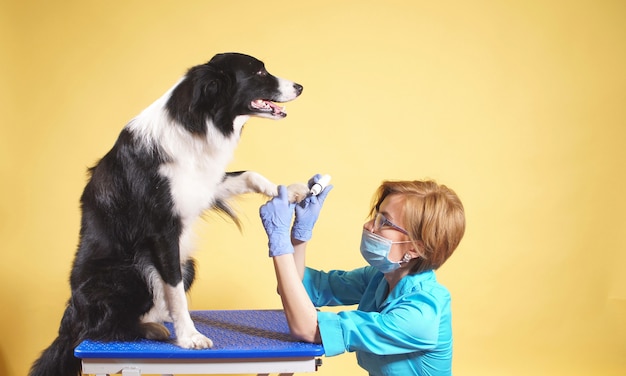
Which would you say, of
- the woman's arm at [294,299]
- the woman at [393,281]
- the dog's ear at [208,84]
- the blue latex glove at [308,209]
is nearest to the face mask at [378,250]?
the woman at [393,281]

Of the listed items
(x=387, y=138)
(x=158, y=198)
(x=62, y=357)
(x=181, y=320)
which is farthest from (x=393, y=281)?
(x=387, y=138)

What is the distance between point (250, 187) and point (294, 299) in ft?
1.50

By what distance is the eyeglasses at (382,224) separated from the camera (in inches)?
88.7

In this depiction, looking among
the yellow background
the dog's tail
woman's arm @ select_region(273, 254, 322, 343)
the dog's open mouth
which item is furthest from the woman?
the yellow background

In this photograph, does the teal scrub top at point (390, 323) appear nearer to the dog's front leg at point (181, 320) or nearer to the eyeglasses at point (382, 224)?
the eyeglasses at point (382, 224)

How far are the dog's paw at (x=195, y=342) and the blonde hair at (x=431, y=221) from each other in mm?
721

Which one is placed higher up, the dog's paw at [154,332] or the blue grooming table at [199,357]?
the dog's paw at [154,332]

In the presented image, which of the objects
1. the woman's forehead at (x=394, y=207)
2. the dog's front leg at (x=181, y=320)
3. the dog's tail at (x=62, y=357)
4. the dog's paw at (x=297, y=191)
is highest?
the dog's paw at (x=297, y=191)

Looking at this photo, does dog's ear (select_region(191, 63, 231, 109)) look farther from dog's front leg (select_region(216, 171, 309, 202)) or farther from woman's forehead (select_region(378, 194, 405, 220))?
woman's forehead (select_region(378, 194, 405, 220))

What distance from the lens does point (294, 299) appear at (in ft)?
6.73

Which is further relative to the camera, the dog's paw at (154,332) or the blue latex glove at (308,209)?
the blue latex glove at (308,209)

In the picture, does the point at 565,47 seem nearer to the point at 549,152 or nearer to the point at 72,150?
the point at 549,152

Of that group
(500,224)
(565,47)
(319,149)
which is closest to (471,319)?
(500,224)

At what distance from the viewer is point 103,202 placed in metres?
2.13
